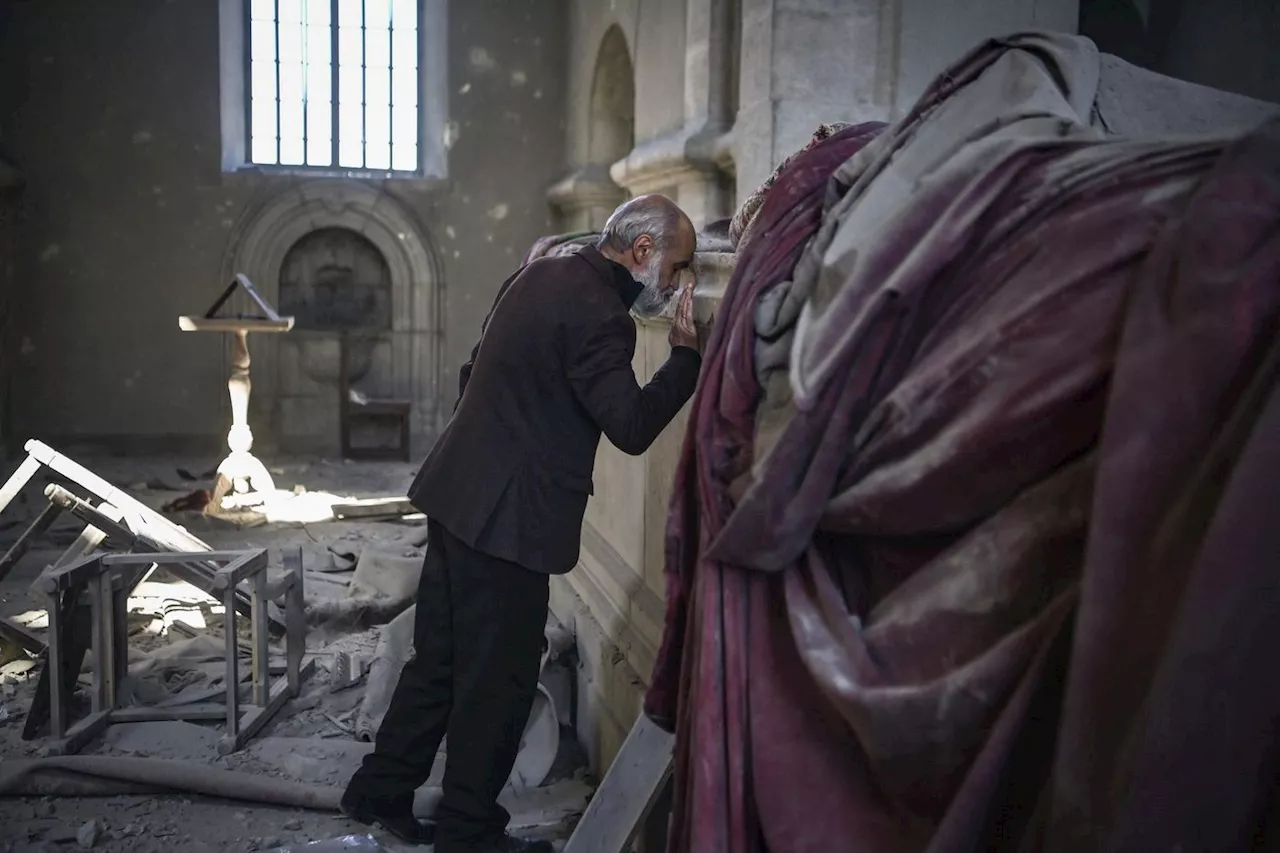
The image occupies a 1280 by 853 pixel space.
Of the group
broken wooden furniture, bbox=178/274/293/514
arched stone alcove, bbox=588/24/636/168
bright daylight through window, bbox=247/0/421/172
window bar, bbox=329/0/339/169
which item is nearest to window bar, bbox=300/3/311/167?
bright daylight through window, bbox=247/0/421/172

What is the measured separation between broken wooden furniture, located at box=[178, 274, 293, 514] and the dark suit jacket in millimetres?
4703

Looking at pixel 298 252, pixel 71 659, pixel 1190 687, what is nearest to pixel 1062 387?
pixel 1190 687

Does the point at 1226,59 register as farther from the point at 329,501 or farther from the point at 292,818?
the point at 329,501

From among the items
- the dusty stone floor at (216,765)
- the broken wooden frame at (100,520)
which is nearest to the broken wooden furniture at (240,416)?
the dusty stone floor at (216,765)

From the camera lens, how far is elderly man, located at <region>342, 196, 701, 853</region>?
2.40 m

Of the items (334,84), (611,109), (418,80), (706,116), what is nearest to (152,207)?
(334,84)

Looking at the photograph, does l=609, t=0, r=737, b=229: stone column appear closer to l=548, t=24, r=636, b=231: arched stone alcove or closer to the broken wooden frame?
the broken wooden frame

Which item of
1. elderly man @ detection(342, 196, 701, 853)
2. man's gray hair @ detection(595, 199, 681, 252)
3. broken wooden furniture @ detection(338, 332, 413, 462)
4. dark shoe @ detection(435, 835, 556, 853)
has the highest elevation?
man's gray hair @ detection(595, 199, 681, 252)

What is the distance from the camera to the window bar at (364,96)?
963cm

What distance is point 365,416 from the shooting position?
364 inches

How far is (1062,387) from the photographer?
1.22 metres

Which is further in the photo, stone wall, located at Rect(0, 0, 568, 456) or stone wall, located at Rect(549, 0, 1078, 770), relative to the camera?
stone wall, located at Rect(0, 0, 568, 456)

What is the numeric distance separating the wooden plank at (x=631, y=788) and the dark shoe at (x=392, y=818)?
65 centimetres

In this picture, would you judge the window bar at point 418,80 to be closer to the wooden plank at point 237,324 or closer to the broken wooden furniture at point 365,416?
the broken wooden furniture at point 365,416
